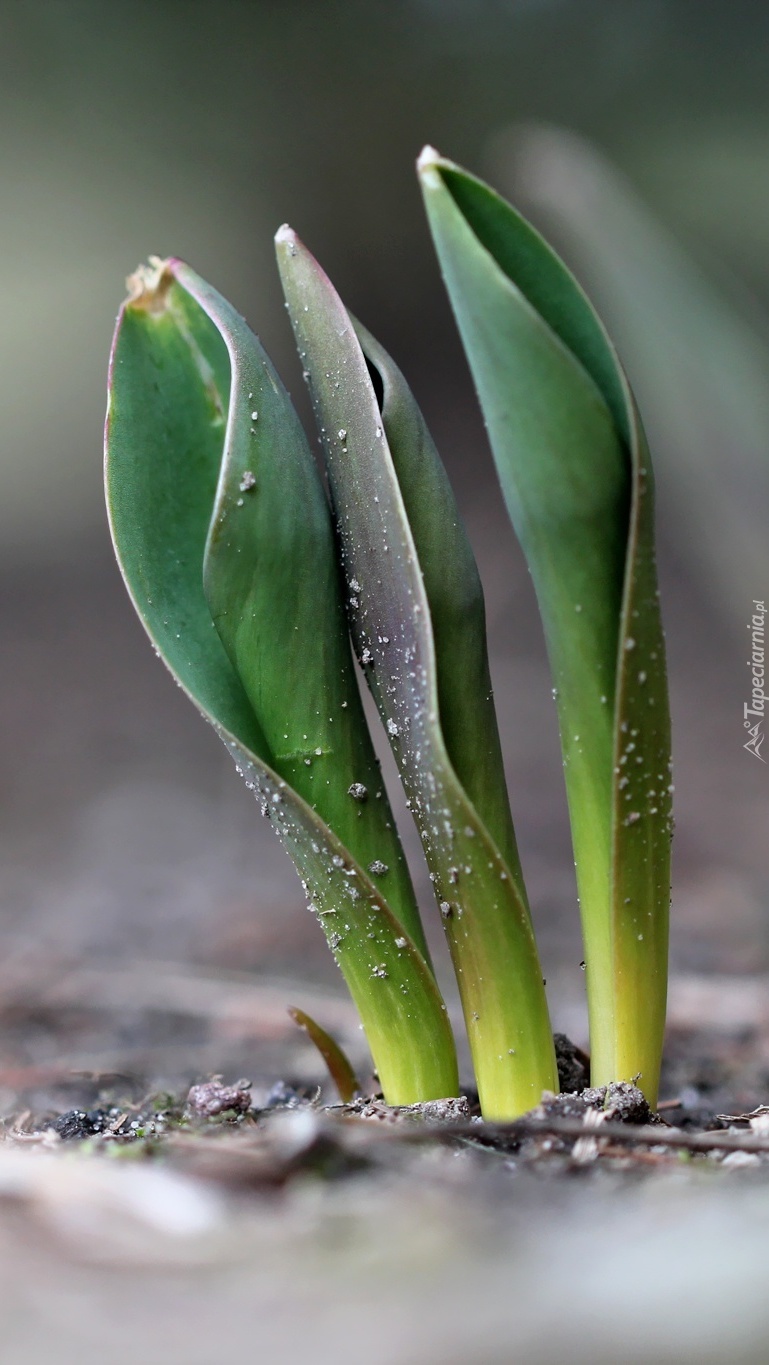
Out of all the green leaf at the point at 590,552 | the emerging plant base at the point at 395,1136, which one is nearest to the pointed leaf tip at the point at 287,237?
the green leaf at the point at 590,552

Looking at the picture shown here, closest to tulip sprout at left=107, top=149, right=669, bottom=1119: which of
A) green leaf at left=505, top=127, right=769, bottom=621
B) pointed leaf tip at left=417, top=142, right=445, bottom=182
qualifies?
pointed leaf tip at left=417, top=142, right=445, bottom=182

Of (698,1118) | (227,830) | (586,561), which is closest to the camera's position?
(586,561)

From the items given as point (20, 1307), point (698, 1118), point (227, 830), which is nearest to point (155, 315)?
point (20, 1307)

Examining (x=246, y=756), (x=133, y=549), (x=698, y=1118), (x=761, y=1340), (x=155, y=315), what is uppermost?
(x=155, y=315)

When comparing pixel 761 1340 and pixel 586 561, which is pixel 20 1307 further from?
pixel 586 561

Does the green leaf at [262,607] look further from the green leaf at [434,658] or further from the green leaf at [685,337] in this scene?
the green leaf at [685,337]

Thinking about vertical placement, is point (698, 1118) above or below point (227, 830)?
below

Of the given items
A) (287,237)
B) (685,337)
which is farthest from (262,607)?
(685,337)
